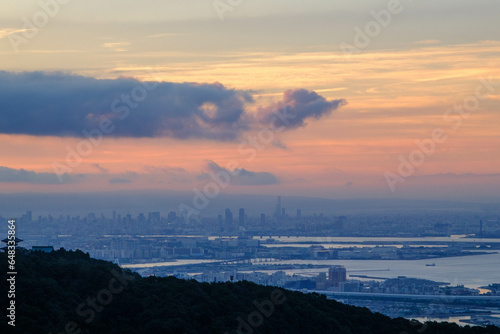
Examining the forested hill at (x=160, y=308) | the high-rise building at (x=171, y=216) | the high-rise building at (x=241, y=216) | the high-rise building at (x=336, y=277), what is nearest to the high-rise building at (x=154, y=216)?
the high-rise building at (x=171, y=216)

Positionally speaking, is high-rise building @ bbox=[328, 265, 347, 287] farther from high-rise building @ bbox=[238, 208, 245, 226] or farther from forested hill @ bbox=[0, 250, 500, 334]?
high-rise building @ bbox=[238, 208, 245, 226]

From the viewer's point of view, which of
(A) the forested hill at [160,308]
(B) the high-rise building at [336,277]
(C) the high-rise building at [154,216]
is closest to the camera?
(A) the forested hill at [160,308]

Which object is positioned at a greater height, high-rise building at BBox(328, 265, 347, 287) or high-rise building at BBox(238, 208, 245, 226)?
high-rise building at BBox(238, 208, 245, 226)

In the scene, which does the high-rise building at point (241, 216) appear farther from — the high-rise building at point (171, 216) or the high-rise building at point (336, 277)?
the high-rise building at point (336, 277)

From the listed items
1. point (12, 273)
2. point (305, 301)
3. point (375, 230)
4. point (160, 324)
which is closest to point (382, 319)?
point (305, 301)

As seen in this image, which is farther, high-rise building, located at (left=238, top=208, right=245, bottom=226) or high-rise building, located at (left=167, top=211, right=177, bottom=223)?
high-rise building, located at (left=238, top=208, right=245, bottom=226)

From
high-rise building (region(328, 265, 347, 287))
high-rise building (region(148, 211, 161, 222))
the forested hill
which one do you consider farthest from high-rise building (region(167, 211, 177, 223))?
the forested hill

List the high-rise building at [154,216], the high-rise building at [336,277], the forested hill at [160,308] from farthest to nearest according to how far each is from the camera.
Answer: the high-rise building at [154,216]
the high-rise building at [336,277]
the forested hill at [160,308]

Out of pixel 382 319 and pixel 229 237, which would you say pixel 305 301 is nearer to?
pixel 382 319

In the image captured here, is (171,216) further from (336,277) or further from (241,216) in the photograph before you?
(336,277)
